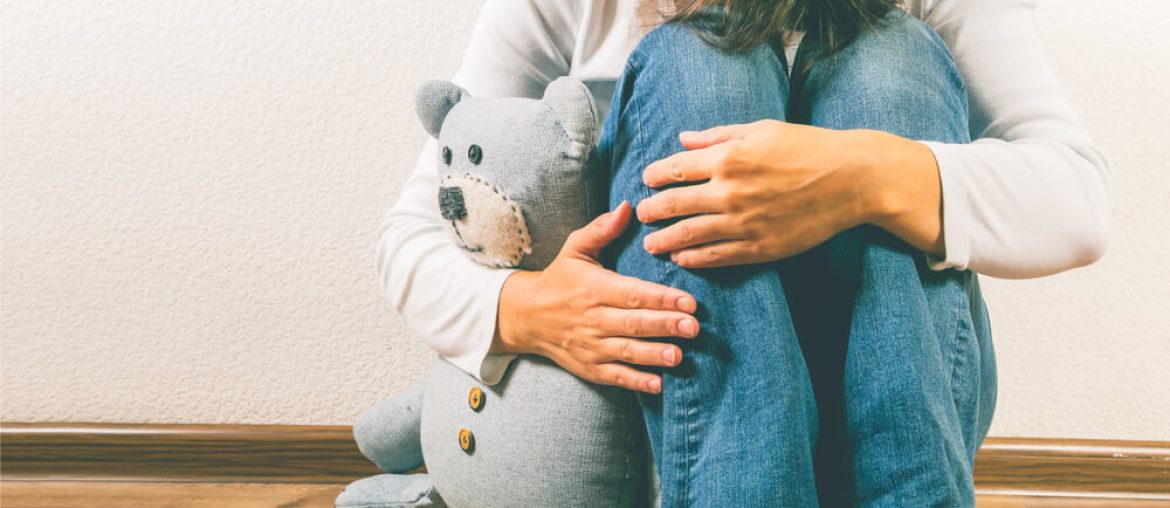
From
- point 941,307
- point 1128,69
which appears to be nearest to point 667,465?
point 941,307

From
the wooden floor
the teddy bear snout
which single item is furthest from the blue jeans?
the wooden floor

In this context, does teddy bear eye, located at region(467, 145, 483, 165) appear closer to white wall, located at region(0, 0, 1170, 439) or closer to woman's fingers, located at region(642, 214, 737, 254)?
woman's fingers, located at region(642, 214, 737, 254)

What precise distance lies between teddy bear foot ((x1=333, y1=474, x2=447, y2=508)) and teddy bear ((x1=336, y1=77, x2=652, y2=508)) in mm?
161

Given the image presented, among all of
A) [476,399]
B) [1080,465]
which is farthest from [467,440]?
[1080,465]

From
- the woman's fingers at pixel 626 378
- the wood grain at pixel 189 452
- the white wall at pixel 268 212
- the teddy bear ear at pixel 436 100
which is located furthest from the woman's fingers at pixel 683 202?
the wood grain at pixel 189 452

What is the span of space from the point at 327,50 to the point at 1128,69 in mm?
1014

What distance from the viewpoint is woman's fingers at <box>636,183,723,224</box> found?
1.52ft

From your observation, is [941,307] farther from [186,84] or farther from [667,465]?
[186,84]

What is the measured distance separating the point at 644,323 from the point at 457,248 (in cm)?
20

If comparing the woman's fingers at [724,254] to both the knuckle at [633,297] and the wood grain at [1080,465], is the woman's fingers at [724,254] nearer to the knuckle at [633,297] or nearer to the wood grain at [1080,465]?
the knuckle at [633,297]

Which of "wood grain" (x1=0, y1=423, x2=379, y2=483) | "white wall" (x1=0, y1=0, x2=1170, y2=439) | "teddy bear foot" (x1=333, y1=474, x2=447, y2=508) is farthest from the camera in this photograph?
"wood grain" (x1=0, y1=423, x2=379, y2=483)

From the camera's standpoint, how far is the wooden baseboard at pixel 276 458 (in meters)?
1.02

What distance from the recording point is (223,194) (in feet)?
3.27

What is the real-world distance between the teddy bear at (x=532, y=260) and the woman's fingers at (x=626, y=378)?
2 centimetres
